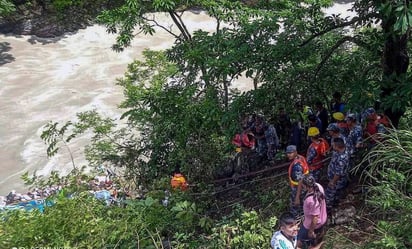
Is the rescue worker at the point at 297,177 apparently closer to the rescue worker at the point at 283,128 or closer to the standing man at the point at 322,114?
the standing man at the point at 322,114

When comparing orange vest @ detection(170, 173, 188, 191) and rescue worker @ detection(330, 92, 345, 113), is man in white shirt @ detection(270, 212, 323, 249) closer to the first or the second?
orange vest @ detection(170, 173, 188, 191)

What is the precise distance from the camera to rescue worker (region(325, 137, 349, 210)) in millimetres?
5324

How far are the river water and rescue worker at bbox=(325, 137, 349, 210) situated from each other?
677cm

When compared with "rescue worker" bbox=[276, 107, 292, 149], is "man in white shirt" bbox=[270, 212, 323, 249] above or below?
above

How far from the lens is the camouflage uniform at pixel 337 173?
5.35 m

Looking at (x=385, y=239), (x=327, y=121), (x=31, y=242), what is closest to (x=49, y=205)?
(x=31, y=242)

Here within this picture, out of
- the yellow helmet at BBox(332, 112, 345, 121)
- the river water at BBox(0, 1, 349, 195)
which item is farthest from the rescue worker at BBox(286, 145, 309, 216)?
the river water at BBox(0, 1, 349, 195)

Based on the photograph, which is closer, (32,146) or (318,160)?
(318,160)

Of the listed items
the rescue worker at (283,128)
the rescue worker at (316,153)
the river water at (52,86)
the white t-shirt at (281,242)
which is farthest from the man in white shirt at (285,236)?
the river water at (52,86)

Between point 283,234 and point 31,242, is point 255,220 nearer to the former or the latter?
point 283,234

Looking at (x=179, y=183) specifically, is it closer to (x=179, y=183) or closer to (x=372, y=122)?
(x=179, y=183)

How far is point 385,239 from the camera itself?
13.0 feet

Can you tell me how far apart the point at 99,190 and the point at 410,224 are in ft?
16.0

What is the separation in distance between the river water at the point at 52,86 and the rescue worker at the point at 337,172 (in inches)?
267
